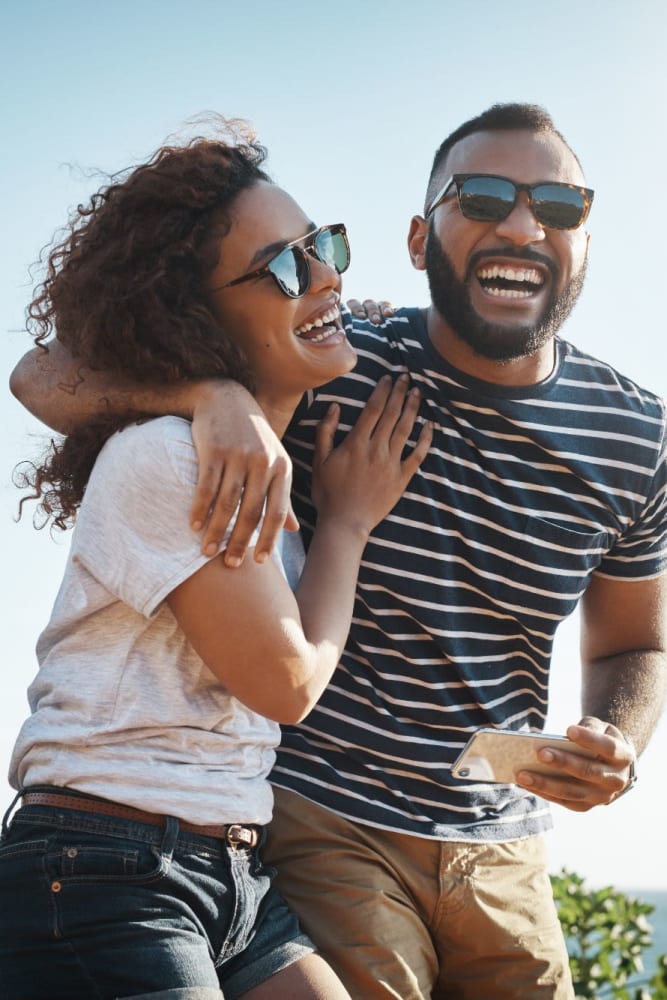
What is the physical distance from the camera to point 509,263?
406cm

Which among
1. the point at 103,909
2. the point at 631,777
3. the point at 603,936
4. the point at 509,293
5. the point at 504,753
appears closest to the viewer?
the point at 103,909

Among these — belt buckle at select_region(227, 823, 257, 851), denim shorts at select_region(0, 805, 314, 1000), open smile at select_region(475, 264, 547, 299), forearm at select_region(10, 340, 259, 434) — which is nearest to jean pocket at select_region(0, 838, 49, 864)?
denim shorts at select_region(0, 805, 314, 1000)

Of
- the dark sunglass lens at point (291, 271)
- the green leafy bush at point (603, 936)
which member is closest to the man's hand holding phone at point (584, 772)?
the dark sunglass lens at point (291, 271)

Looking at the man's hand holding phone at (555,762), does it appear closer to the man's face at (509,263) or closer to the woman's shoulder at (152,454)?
the woman's shoulder at (152,454)

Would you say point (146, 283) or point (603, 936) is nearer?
point (146, 283)

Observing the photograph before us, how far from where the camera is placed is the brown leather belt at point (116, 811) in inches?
110

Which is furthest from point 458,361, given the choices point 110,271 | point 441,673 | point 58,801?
point 58,801

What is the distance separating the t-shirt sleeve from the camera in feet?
9.07

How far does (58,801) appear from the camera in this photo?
2834 millimetres

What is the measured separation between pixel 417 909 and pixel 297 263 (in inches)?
80.2

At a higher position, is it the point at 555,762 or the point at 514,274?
the point at 514,274

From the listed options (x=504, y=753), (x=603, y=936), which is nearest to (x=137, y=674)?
(x=504, y=753)

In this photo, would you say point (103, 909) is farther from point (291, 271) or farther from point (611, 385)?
point (611, 385)

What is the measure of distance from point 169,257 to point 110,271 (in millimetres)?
166
